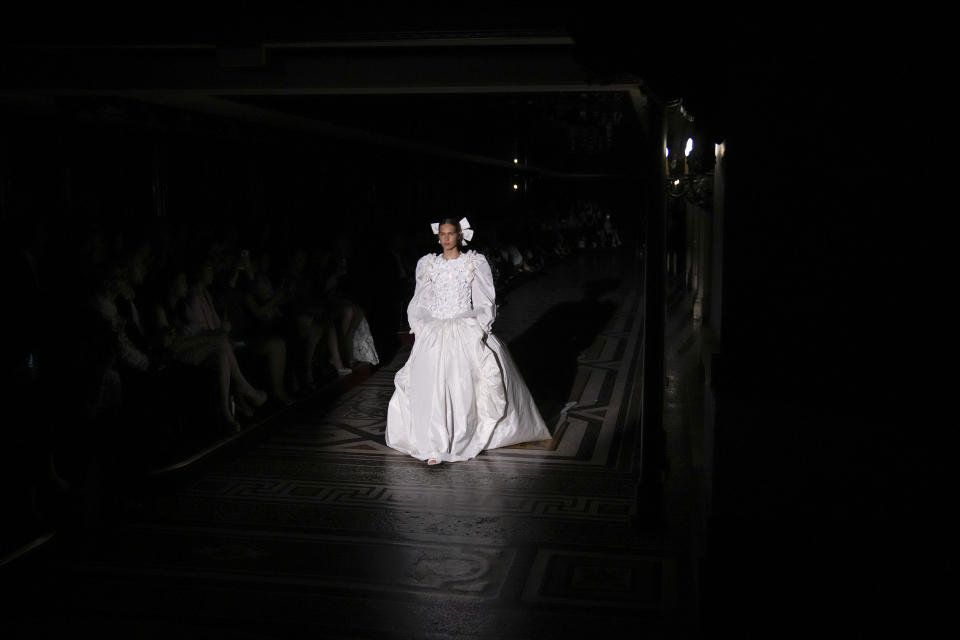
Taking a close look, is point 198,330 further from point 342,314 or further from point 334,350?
point 342,314

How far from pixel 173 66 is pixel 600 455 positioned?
162 inches

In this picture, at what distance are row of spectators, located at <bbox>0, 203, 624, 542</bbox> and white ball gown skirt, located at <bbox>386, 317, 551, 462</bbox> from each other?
1.35 meters

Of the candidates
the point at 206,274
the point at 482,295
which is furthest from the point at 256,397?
the point at 482,295

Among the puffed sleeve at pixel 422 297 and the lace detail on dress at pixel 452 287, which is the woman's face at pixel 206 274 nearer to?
the puffed sleeve at pixel 422 297

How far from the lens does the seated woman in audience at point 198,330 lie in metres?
Answer: 7.17

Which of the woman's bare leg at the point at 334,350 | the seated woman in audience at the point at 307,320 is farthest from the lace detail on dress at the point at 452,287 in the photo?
the woman's bare leg at the point at 334,350

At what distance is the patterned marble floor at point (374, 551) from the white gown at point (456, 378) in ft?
0.57

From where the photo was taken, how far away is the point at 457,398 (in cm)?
720

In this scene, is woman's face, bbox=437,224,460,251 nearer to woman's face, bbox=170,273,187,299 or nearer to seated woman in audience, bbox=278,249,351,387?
woman's face, bbox=170,273,187,299

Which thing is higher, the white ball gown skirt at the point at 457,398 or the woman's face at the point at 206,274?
the woman's face at the point at 206,274

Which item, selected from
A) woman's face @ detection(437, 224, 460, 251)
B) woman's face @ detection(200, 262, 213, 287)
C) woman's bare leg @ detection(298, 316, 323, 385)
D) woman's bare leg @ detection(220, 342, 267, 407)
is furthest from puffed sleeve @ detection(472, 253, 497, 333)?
woman's bare leg @ detection(298, 316, 323, 385)

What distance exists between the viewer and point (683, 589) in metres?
4.77

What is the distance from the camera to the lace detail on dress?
24.3 feet

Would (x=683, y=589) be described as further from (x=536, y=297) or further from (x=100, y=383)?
(x=536, y=297)
